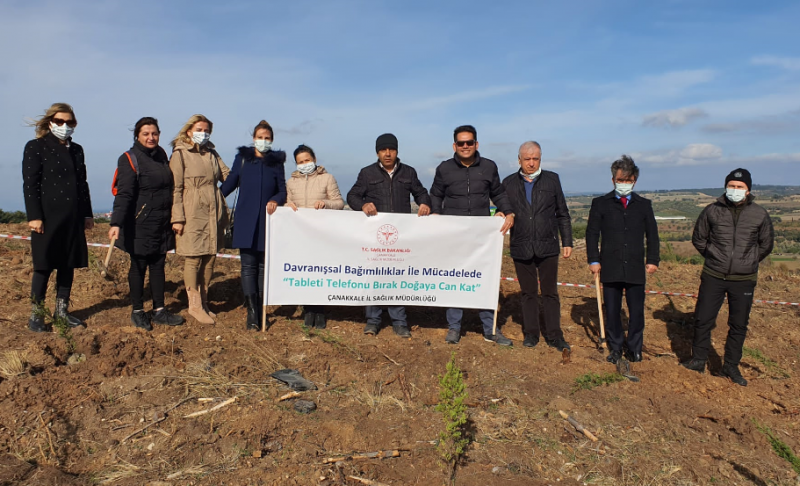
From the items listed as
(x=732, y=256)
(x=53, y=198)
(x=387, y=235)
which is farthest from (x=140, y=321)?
(x=732, y=256)

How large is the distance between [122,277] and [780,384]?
8.27 meters

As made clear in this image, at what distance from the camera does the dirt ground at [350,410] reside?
345cm

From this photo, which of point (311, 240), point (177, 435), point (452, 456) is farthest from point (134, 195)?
point (452, 456)

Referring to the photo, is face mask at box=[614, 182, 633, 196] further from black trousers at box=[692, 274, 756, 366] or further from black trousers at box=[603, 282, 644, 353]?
black trousers at box=[692, 274, 756, 366]

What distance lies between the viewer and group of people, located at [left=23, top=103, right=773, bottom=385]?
5246mm

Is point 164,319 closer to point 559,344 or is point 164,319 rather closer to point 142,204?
point 142,204

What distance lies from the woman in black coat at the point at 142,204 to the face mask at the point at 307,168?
1343mm

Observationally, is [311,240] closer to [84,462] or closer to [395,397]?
[395,397]

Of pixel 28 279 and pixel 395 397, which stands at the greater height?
pixel 28 279

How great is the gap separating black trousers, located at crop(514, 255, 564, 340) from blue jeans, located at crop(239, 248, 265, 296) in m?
2.87

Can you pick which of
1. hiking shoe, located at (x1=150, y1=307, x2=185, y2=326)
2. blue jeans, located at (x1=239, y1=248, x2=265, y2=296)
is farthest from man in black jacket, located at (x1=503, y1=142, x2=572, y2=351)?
hiking shoe, located at (x1=150, y1=307, x2=185, y2=326)

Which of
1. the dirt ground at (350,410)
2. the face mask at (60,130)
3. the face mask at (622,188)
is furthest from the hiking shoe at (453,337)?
the face mask at (60,130)

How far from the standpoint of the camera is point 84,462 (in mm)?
3426

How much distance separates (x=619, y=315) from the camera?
5.57 m
